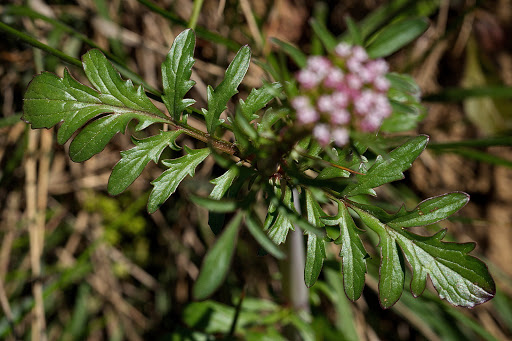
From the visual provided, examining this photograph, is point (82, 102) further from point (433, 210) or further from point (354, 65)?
point (433, 210)

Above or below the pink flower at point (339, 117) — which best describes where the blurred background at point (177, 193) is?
below

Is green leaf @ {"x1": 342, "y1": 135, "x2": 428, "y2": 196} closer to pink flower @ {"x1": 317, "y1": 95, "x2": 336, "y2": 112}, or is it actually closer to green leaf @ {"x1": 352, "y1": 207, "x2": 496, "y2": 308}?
green leaf @ {"x1": 352, "y1": 207, "x2": 496, "y2": 308}

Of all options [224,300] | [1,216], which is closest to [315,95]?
[224,300]

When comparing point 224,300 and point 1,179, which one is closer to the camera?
point 1,179

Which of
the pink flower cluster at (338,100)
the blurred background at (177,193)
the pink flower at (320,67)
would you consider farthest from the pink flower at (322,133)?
the blurred background at (177,193)

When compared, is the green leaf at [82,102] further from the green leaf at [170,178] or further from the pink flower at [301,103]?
the pink flower at [301,103]

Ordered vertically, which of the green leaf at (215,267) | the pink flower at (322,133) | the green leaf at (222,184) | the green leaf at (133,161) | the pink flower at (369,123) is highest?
the pink flower at (322,133)

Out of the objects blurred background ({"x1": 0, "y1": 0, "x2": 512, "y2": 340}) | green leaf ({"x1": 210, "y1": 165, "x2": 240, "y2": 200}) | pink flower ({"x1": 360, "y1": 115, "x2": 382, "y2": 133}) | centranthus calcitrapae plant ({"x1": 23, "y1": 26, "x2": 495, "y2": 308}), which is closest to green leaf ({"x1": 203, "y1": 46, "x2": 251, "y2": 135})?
centranthus calcitrapae plant ({"x1": 23, "y1": 26, "x2": 495, "y2": 308})

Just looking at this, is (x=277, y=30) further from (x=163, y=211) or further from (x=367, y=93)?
(x=367, y=93)
